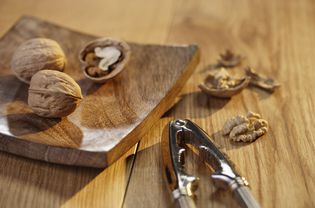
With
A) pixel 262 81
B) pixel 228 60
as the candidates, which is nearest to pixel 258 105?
pixel 262 81

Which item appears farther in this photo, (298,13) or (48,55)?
(298,13)

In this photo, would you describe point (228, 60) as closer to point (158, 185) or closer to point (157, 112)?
point (157, 112)

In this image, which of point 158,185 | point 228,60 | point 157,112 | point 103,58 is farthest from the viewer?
point 228,60

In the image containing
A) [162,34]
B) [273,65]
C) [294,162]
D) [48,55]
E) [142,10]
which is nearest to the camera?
[294,162]

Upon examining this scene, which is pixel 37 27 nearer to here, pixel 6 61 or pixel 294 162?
pixel 6 61

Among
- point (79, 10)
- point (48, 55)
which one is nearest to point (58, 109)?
point (48, 55)

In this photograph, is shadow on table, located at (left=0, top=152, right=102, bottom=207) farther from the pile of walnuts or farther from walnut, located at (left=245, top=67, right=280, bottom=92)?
walnut, located at (left=245, top=67, right=280, bottom=92)

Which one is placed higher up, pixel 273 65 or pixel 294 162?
pixel 273 65
